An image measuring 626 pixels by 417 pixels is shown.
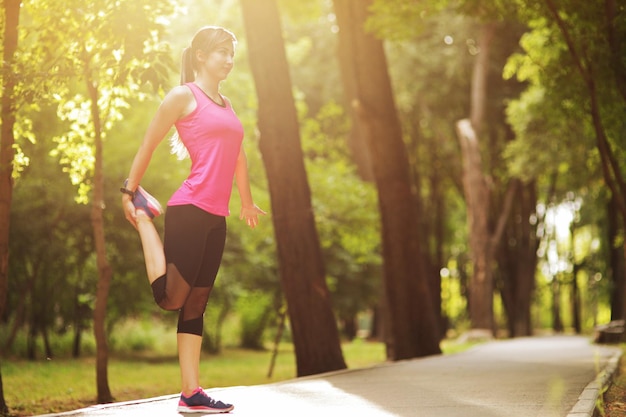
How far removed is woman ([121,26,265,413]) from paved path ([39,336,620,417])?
0.60m

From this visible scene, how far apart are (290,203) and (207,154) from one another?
23.2ft

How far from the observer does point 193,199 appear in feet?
20.1

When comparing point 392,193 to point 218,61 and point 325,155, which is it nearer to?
point 218,61

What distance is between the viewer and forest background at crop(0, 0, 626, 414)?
10695mm

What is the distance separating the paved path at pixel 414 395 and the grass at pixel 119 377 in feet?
11.3

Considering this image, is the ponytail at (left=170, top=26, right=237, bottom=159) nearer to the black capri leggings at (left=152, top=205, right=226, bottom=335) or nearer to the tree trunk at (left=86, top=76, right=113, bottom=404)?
the black capri leggings at (left=152, top=205, right=226, bottom=335)

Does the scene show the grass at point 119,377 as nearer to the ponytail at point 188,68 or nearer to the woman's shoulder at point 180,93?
the ponytail at point 188,68

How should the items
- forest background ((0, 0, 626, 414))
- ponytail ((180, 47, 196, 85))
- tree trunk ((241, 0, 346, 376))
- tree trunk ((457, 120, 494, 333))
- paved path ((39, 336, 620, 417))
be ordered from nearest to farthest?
ponytail ((180, 47, 196, 85)), paved path ((39, 336, 620, 417)), forest background ((0, 0, 626, 414)), tree trunk ((241, 0, 346, 376)), tree trunk ((457, 120, 494, 333))

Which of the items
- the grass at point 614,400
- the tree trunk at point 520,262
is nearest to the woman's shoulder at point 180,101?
the grass at point 614,400

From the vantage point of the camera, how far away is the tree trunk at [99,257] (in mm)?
11555

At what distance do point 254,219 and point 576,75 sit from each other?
1113cm

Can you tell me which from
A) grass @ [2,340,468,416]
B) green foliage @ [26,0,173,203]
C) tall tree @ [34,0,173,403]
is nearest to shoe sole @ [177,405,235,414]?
green foliage @ [26,0,173,203]

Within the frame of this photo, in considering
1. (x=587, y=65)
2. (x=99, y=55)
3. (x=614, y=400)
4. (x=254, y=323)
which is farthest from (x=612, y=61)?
(x=254, y=323)

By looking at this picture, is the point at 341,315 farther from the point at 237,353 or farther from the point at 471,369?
the point at 471,369
